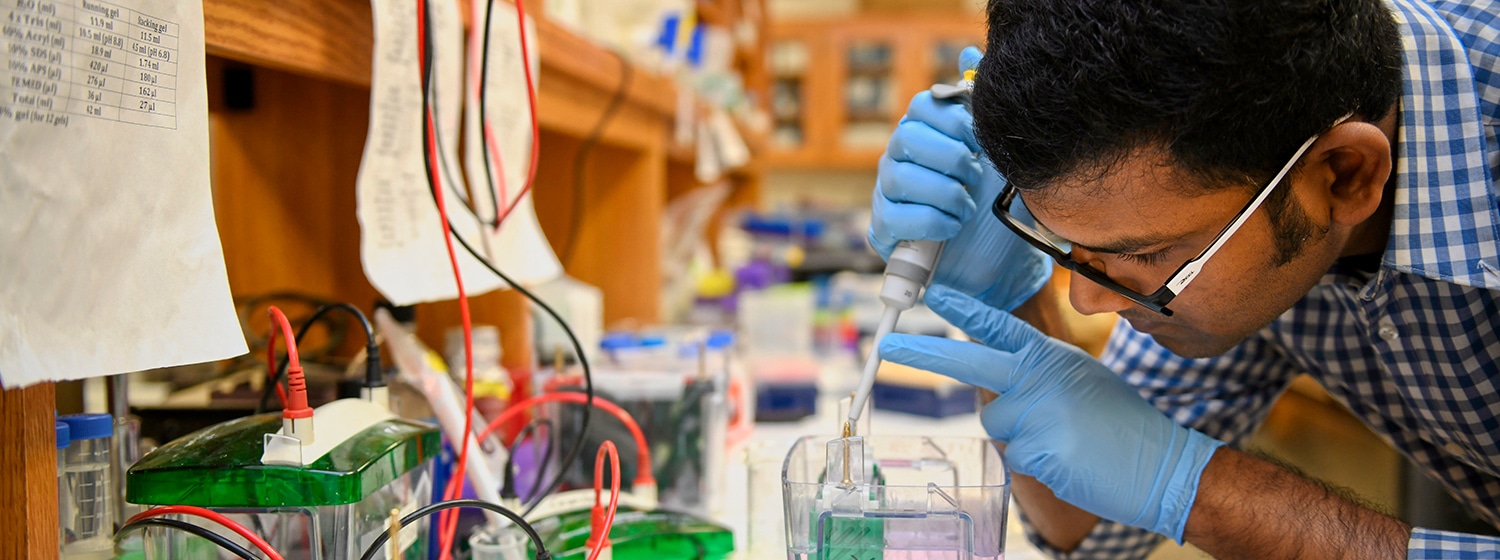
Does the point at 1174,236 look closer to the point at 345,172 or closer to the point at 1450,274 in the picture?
the point at 1450,274

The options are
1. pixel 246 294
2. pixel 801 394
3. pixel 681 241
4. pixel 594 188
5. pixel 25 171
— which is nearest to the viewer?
pixel 25 171

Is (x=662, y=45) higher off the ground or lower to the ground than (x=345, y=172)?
higher

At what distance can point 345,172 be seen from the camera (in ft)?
4.07

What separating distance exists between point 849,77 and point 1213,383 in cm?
508

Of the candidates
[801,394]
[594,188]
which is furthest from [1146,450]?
[594,188]

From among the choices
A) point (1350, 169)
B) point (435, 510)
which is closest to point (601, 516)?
point (435, 510)

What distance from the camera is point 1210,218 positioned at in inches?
28.5

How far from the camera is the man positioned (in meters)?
0.66

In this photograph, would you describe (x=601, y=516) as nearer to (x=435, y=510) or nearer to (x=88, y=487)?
(x=435, y=510)

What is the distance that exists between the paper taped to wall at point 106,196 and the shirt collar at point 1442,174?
3.00ft

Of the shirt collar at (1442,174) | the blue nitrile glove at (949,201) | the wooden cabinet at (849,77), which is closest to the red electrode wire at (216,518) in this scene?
the blue nitrile glove at (949,201)

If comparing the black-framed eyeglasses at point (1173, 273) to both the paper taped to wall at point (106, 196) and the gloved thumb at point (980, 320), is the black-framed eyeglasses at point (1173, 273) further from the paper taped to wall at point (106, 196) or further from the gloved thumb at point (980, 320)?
the paper taped to wall at point (106, 196)

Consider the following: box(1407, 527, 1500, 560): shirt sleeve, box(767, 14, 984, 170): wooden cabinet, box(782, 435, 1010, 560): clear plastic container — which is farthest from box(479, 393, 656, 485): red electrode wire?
box(767, 14, 984, 170): wooden cabinet

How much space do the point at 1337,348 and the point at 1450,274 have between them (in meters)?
0.28
